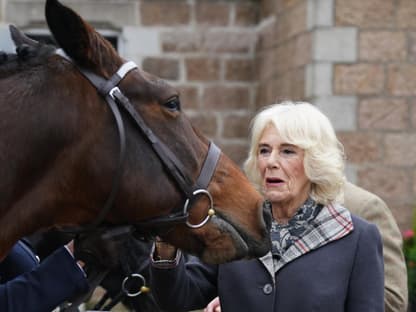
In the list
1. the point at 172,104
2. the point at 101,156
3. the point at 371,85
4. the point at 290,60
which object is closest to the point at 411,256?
the point at 371,85

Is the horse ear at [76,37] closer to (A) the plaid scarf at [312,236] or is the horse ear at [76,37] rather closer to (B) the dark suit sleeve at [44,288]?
(B) the dark suit sleeve at [44,288]

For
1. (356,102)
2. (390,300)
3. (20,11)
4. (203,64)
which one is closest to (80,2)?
(20,11)

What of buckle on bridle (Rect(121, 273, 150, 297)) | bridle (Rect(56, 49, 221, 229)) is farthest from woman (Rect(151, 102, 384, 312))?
buckle on bridle (Rect(121, 273, 150, 297))

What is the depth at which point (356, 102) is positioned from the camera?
6871 millimetres

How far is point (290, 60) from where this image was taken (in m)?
7.35

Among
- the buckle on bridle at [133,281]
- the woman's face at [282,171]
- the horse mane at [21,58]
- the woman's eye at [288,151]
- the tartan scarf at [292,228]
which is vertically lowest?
the buckle on bridle at [133,281]

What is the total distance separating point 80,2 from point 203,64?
106 cm

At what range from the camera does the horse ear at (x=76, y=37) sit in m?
2.76

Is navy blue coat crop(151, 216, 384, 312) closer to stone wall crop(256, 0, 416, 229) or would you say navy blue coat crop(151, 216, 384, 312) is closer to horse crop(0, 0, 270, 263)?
horse crop(0, 0, 270, 263)

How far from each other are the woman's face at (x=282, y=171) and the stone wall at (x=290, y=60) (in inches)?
133

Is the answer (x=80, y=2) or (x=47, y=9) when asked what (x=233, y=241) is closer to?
(x=47, y=9)

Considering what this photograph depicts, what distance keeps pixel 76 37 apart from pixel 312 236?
1.06m

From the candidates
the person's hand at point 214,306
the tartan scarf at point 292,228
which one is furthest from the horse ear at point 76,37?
the person's hand at point 214,306

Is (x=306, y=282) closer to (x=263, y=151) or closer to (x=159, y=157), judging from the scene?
(x=263, y=151)
